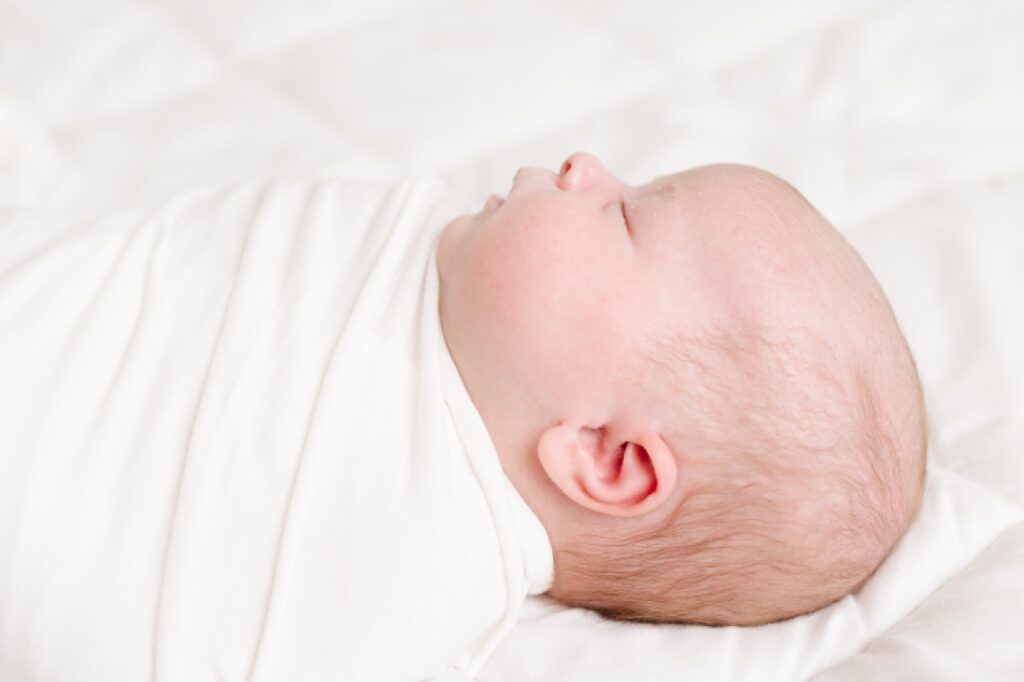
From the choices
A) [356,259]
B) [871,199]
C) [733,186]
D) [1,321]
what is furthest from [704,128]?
[1,321]

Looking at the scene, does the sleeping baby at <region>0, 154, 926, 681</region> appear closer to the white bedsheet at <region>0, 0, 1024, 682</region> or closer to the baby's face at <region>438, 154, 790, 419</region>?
the baby's face at <region>438, 154, 790, 419</region>

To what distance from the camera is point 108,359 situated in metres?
1.04

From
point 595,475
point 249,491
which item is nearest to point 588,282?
point 595,475

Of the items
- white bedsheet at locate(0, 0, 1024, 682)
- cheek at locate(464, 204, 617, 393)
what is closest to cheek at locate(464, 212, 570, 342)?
cheek at locate(464, 204, 617, 393)

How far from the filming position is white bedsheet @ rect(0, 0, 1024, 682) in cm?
130

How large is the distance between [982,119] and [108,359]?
42.5 inches

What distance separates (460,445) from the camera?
3.29 ft

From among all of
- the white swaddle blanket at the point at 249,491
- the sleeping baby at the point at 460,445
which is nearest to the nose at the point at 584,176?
the sleeping baby at the point at 460,445

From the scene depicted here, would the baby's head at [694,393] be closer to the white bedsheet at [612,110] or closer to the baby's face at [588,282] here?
the baby's face at [588,282]

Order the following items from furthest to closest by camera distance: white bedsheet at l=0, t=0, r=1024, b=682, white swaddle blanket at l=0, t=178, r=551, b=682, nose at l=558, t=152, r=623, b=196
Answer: white bedsheet at l=0, t=0, r=1024, b=682, nose at l=558, t=152, r=623, b=196, white swaddle blanket at l=0, t=178, r=551, b=682

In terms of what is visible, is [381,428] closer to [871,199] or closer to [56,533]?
[56,533]

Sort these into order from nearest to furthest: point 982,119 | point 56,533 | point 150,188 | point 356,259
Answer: point 56,533
point 356,259
point 150,188
point 982,119

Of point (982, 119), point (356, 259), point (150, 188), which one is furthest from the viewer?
point (982, 119)

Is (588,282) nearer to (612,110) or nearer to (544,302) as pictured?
(544,302)
